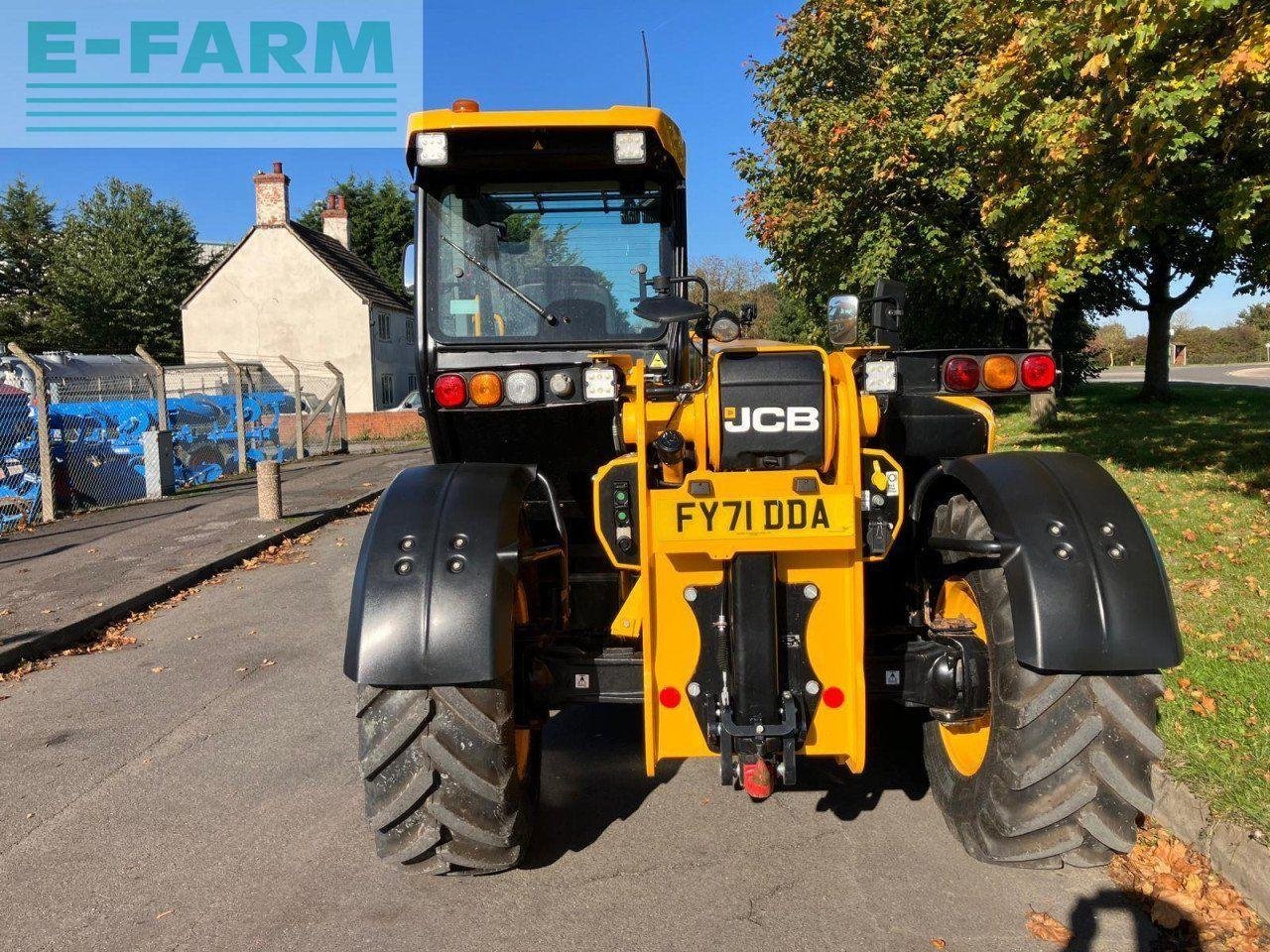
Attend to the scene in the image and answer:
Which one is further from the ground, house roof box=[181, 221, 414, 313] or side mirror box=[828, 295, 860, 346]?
house roof box=[181, 221, 414, 313]

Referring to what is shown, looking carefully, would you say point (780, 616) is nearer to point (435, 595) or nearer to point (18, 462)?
point (435, 595)

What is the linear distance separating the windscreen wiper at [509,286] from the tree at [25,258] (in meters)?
44.9

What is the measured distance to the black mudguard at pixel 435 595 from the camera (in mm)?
2920

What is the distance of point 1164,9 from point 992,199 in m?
5.30

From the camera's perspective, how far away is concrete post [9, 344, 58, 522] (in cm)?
1154

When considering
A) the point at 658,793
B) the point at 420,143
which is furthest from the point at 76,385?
the point at 658,793

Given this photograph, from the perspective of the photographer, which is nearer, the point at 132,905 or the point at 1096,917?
the point at 1096,917

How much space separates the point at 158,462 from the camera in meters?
14.4

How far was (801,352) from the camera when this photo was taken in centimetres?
321

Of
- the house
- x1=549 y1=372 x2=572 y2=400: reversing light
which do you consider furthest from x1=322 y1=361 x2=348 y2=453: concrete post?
A: x1=549 y1=372 x2=572 y2=400: reversing light

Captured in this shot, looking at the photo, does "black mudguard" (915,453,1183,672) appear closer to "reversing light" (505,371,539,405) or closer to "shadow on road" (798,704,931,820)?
"shadow on road" (798,704,931,820)

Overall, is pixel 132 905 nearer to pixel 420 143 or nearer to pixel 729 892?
pixel 729 892

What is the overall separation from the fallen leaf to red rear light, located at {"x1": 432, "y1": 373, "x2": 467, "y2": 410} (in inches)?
110

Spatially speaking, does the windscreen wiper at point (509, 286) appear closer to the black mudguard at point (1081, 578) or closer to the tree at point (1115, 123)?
the black mudguard at point (1081, 578)
